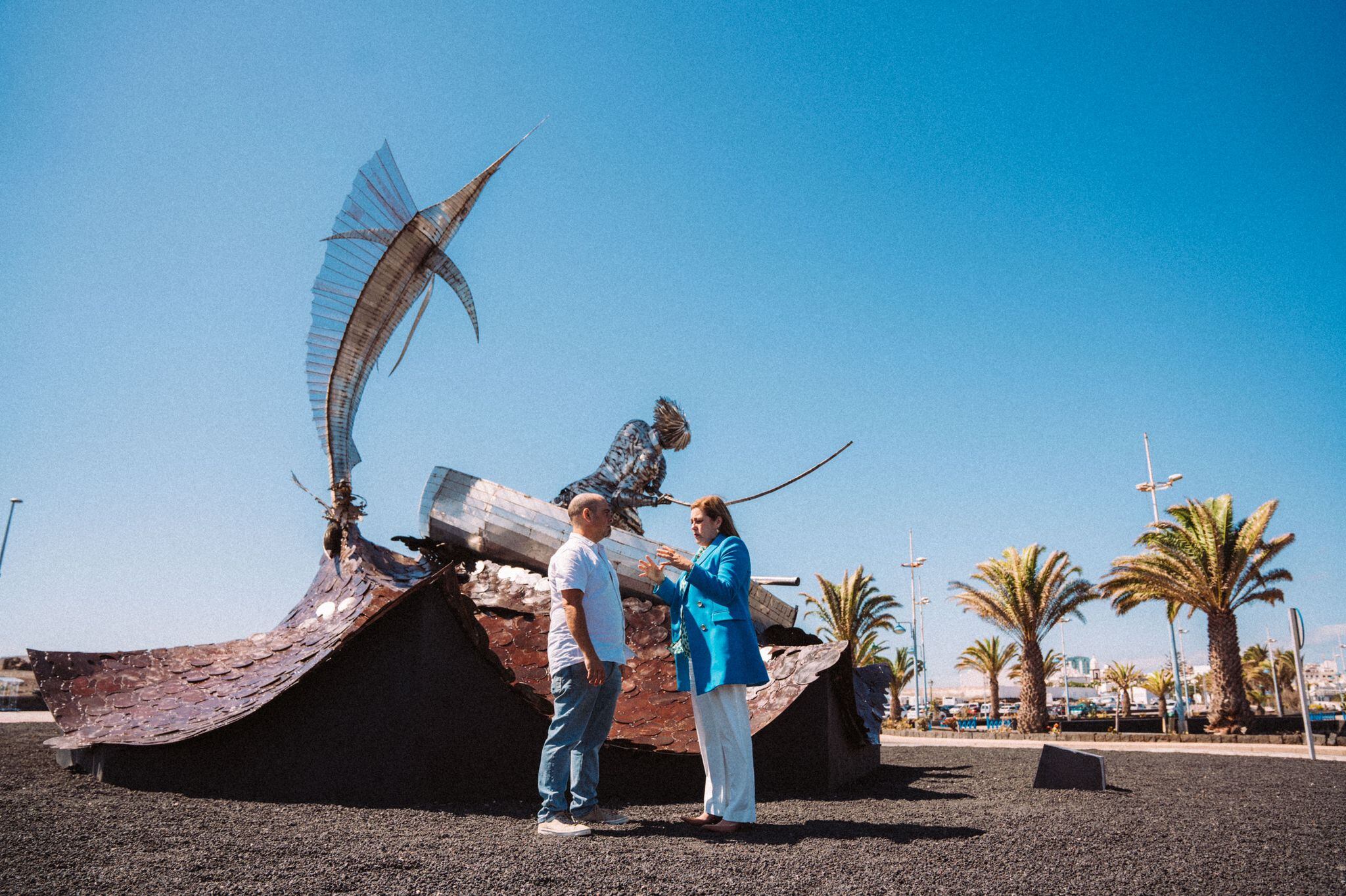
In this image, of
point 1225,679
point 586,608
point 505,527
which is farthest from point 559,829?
point 1225,679

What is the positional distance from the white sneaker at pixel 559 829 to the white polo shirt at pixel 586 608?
59 centimetres

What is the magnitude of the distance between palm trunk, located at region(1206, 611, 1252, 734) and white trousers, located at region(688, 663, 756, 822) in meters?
18.7

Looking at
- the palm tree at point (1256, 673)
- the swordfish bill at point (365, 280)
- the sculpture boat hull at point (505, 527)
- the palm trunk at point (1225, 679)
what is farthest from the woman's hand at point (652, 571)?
the palm tree at point (1256, 673)

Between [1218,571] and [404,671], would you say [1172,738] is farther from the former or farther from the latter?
[404,671]

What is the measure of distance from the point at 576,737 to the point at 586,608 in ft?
1.75

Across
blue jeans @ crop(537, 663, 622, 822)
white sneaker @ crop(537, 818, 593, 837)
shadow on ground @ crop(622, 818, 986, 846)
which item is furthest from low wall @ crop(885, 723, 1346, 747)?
white sneaker @ crop(537, 818, 593, 837)

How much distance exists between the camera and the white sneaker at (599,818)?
3.65 m

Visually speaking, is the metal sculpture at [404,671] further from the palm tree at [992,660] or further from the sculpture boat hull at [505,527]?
the palm tree at [992,660]

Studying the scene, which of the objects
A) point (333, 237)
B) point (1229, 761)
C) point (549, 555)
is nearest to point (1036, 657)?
point (1229, 761)

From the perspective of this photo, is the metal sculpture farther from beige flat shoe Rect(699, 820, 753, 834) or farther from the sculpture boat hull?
beige flat shoe Rect(699, 820, 753, 834)

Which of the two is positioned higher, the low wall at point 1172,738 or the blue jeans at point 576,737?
the blue jeans at point 576,737

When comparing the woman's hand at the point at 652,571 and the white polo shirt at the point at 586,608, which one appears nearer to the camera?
the white polo shirt at the point at 586,608

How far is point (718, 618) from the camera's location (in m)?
3.77

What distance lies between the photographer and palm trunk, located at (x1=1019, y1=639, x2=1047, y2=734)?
69.4ft
